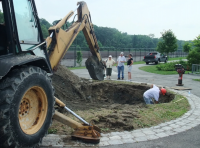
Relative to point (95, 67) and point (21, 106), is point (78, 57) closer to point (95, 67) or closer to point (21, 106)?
point (95, 67)

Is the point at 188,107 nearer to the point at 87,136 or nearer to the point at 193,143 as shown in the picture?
the point at 193,143

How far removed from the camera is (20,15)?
3971 millimetres

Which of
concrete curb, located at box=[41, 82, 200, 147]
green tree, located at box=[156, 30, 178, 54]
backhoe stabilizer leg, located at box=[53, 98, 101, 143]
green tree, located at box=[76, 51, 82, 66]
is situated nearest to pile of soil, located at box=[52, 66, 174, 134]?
concrete curb, located at box=[41, 82, 200, 147]

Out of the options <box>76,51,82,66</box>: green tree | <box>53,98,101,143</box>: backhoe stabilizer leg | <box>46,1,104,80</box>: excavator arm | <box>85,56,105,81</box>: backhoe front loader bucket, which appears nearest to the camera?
<box>53,98,101,143</box>: backhoe stabilizer leg

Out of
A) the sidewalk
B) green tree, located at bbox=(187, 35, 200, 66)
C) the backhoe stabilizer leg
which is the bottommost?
the sidewalk

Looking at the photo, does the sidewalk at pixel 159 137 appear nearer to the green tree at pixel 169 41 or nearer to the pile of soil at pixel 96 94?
the pile of soil at pixel 96 94

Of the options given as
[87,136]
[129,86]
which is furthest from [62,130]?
[129,86]

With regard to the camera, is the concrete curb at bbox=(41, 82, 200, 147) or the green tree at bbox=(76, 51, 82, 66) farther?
the green tree at bbox=(76, 51, 82, 66)

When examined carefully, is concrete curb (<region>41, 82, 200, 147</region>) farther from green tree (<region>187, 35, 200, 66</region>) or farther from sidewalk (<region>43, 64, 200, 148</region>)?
green tree (<region>187, 35, 200, 66</region>)

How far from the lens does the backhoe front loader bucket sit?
9.92m

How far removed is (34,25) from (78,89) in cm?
501

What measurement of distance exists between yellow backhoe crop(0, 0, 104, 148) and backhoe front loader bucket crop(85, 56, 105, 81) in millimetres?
5200

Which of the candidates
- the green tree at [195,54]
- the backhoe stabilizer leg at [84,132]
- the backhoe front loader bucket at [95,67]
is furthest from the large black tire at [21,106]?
the green tree at [195,54]

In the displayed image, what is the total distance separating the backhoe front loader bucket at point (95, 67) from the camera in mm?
9922
